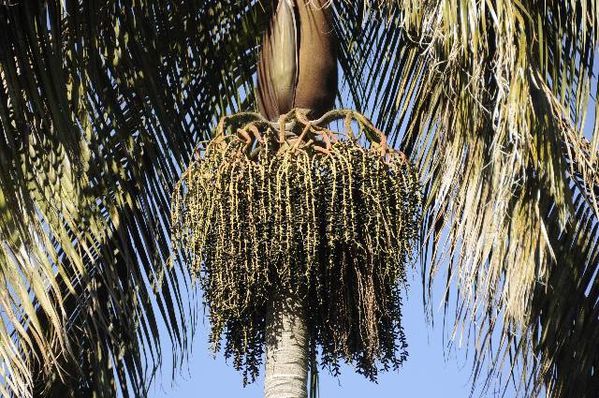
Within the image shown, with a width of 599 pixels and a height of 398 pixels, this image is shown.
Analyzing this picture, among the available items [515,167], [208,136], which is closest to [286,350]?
[515,167]

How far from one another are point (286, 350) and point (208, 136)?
2.40 metres

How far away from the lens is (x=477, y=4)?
16.2ft

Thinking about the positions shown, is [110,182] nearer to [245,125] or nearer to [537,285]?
[245,125]

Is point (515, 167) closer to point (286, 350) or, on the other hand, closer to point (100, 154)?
point (286, 350)

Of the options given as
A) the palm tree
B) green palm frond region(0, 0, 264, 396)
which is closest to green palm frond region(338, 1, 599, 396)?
the palm tree

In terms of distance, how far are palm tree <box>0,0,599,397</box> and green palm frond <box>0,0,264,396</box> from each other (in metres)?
0.01

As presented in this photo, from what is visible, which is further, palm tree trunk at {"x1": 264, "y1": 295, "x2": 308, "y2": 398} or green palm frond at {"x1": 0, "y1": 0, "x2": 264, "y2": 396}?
green palm frond at {"x1": 0, "y1": 0, "x2": 264, "y2": 396}

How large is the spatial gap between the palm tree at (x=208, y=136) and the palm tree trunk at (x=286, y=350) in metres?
0.73

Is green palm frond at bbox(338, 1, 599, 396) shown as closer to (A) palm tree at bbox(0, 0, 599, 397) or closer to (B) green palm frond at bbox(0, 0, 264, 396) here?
(A) palm tree at bbox(0, 0, 599, 397)

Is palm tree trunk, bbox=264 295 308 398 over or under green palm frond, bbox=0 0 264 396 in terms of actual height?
under

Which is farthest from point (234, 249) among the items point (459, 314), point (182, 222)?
point (459, 314)

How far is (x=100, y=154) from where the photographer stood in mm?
5891

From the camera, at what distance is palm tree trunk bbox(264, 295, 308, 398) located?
4.44 meters

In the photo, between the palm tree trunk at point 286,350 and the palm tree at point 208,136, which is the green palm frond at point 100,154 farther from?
the palm tree trunk at point 286,350
